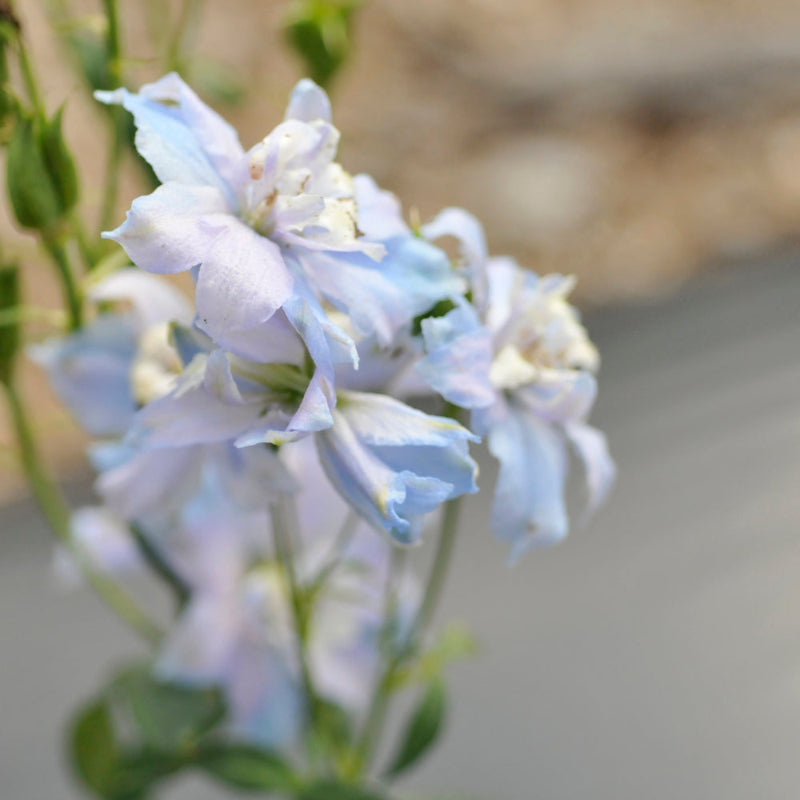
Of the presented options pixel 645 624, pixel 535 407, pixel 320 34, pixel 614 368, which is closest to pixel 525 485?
pixel 535 407

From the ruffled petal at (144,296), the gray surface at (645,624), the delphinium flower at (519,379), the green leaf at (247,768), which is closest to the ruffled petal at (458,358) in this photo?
the delphinium flower at (519,379)

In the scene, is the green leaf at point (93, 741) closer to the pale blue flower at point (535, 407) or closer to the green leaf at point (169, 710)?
the green leaf at point (169, 710)

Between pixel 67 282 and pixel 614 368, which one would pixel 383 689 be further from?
pixel 614 368

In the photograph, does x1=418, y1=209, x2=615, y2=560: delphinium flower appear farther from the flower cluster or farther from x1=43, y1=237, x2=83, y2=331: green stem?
x1=43, y1=237, x2=83, y2=331: green stem

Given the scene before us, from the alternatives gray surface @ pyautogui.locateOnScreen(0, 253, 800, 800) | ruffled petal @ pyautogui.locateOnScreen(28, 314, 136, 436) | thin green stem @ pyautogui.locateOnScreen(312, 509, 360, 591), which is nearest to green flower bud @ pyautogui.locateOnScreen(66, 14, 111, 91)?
ruffled petal @ pyautogui.locateOnScreen(28, 314, 136, 436)

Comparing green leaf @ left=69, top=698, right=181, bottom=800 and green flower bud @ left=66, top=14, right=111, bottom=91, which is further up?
green flower bud @ left=66, top=14, right=111, bottom=91

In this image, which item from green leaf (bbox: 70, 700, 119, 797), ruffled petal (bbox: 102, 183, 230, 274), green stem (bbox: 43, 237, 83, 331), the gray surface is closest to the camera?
ruffled petal (bbox: 102, 183, 230, 274)
